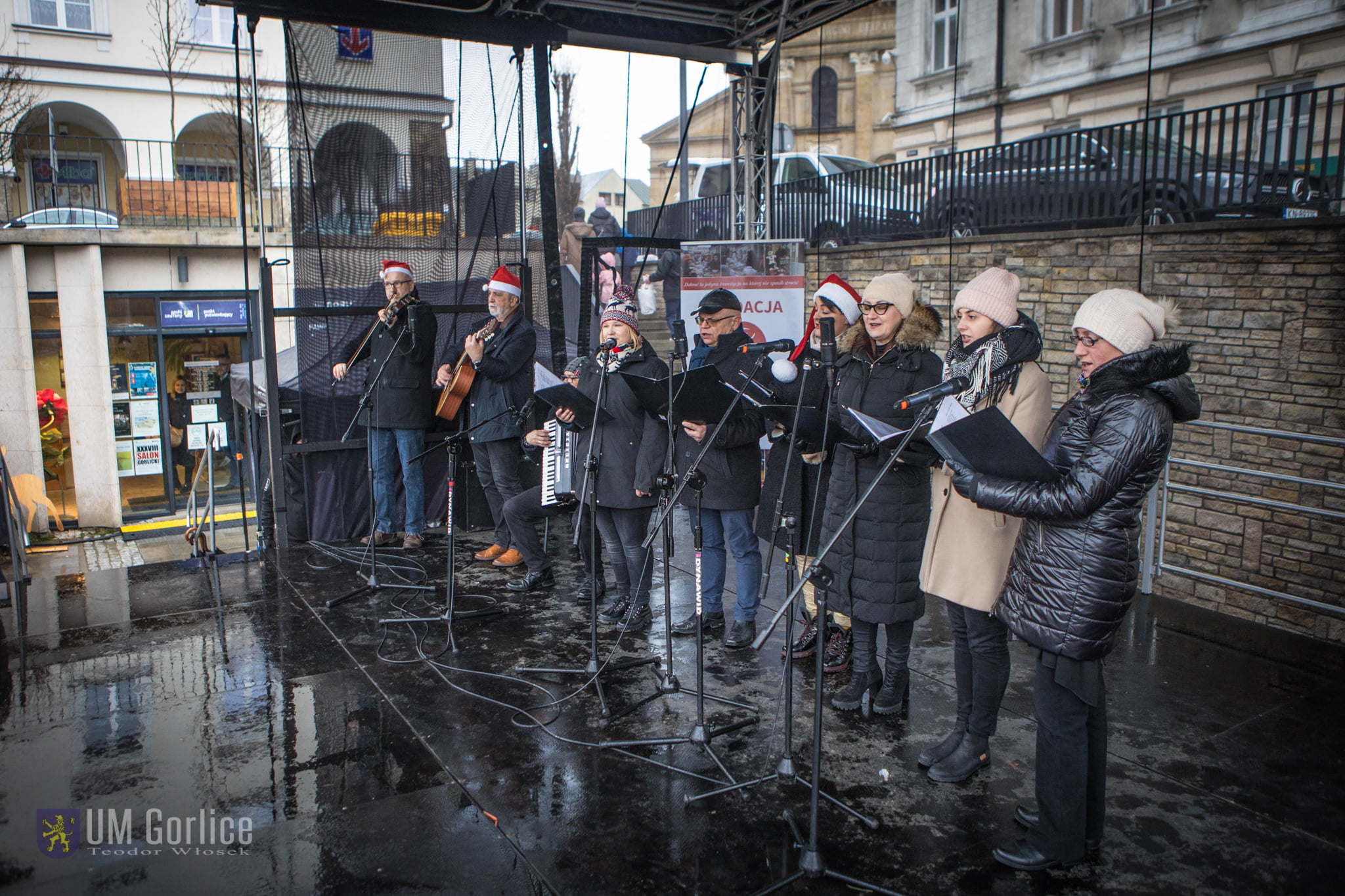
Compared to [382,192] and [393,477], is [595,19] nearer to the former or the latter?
[382,192]

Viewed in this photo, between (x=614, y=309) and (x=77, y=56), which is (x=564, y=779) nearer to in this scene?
(x=614, y=309)

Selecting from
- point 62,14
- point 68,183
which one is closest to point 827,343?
point 68,183

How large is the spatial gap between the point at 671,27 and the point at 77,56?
15.0 meters

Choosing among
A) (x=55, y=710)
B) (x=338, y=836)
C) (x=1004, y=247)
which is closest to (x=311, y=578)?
(x=55, y=710)

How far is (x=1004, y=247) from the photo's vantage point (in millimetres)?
8594

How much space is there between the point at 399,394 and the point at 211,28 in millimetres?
15816

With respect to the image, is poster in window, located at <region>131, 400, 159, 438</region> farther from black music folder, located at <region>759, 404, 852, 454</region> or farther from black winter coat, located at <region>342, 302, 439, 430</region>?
black music folder, located at <region>759, 404, 852, 454</region>

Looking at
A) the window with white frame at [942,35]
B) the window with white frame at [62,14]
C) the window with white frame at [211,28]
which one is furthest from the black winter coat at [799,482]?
the window with white frame at [62,14]

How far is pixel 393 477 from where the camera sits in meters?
7.05

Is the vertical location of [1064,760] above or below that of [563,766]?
above

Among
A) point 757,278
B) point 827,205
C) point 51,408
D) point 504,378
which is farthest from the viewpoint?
point 51,408

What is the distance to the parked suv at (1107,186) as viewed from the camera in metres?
6.41

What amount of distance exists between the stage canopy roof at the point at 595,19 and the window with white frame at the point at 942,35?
6.52m

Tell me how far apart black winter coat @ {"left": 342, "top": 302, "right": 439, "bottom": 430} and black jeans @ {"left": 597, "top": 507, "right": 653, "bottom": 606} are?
2127 mm
